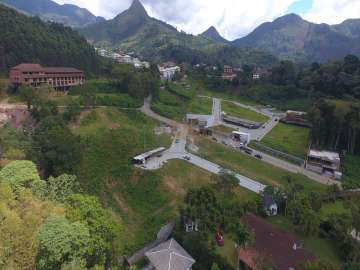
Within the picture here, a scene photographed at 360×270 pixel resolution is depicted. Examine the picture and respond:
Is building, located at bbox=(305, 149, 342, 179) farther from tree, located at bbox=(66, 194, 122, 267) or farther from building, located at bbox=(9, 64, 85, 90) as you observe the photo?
building, located at bbox=(9, 64, 85, 90)

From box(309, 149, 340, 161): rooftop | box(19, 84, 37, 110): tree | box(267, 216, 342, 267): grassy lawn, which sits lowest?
box(267, 216, 342, 267): grassy lawn

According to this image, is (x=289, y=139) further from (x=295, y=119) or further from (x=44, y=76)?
(x=44, y=76)

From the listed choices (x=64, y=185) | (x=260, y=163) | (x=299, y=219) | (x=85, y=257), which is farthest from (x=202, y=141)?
(x=85, y=257)

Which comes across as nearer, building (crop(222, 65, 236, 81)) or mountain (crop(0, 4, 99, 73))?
mountain (crop(0, 4, 99, 73))

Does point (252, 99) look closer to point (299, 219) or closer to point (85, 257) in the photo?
point (299, 219)

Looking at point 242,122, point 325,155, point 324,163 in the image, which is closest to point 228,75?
point 242,122

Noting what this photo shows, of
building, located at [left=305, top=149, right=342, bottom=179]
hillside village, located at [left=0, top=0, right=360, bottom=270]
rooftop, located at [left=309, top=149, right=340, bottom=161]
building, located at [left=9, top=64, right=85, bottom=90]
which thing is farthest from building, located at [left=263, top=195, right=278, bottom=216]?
building, located at [left=9, top=64, right=85, bottom=90]

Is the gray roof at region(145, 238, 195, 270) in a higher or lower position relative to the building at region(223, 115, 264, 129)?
lower
